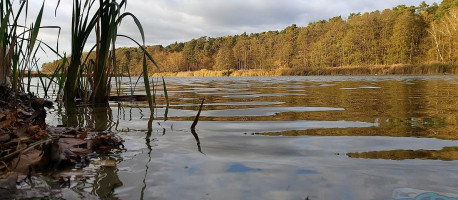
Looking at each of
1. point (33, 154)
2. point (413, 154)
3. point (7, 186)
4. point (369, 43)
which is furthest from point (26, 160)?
point (369, 43)

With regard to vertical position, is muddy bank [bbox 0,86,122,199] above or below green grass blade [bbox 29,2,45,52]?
below

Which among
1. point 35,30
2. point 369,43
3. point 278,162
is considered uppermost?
point 369,43

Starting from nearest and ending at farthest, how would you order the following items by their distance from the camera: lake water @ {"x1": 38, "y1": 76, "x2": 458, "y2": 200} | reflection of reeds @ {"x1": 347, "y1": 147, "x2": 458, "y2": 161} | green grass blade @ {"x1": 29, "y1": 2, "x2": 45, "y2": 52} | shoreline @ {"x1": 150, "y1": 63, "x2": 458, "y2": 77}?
1. lake water @ {"x1": 38, "y1": 76, "x2": 458, "y2": 200}
2. reflection of reeds @ {"x1": 347, "y1": 147, "x2": 458, "y2": 161}
3. green grass blade @ {"x1": 29, "y1": 2, "x2": 45, "y2": 52}
4. shoreline @ {"x1": 150, "y1": 63, "x2": 458, "y2": 77}

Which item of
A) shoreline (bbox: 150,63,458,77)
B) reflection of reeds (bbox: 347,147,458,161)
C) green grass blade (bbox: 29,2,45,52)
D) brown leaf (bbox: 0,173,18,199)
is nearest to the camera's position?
brown leaf (bbox: 0,173,18,199)

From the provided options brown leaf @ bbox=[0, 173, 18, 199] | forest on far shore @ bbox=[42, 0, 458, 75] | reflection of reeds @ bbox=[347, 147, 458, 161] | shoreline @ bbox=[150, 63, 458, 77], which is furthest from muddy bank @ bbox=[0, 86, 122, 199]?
forest on far shore @ bbox=[42, 0, 458, 75]

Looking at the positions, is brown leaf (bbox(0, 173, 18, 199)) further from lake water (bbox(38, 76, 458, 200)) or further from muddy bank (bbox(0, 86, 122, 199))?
lake water (bbox(38, 76, 458, 200))

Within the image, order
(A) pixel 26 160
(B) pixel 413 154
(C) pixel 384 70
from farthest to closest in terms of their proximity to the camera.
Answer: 1. (C) pixel 384 70
2. (B) pixel 413 154
3. (A) pixel 26 160

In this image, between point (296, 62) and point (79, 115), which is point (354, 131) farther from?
point (296, 62)

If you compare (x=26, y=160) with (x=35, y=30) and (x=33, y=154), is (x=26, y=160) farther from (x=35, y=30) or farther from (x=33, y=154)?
(x=35, y=30)

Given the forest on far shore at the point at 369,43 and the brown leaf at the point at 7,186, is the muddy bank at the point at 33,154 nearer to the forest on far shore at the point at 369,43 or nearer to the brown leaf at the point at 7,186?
the brown leaf at the point at 7,186

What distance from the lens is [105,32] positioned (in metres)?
3.43

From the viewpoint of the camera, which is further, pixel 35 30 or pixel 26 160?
pixel 35 30

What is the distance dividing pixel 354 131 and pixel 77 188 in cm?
167

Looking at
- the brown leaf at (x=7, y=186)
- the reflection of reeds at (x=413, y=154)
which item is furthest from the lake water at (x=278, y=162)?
the brown leaf at (x=7, y=186)
